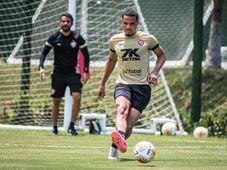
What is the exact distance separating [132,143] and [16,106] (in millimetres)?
6730

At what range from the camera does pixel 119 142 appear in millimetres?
10594

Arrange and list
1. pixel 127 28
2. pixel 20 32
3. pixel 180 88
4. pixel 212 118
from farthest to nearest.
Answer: pixel 180 88 → pixel 20 32 → pixel 212 118 → pixel 127 28

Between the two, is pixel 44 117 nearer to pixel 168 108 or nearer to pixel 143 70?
pixel 168 108

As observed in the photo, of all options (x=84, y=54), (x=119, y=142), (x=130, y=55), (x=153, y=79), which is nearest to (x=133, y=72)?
(x=130, y=55)

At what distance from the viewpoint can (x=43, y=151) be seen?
12242mm

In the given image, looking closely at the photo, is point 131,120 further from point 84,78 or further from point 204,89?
point 204,89

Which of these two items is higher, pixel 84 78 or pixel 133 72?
pixel 133 72

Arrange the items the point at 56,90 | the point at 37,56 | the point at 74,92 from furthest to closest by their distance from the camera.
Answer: the point at 37,56, the point at 56,90, the point at 74,92

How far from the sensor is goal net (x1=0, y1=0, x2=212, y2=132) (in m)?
21.0

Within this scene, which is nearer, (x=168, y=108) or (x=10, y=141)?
(x=10, y=141)

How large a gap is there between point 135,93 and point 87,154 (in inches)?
42.7

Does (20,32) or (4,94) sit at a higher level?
(20,32)

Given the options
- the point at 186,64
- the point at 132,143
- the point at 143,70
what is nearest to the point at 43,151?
the point at 143,70

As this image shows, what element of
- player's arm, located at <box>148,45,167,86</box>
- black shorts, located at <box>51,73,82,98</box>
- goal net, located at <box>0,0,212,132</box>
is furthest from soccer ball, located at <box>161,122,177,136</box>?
player's arm, located at <box>148,45,167,86</box>
